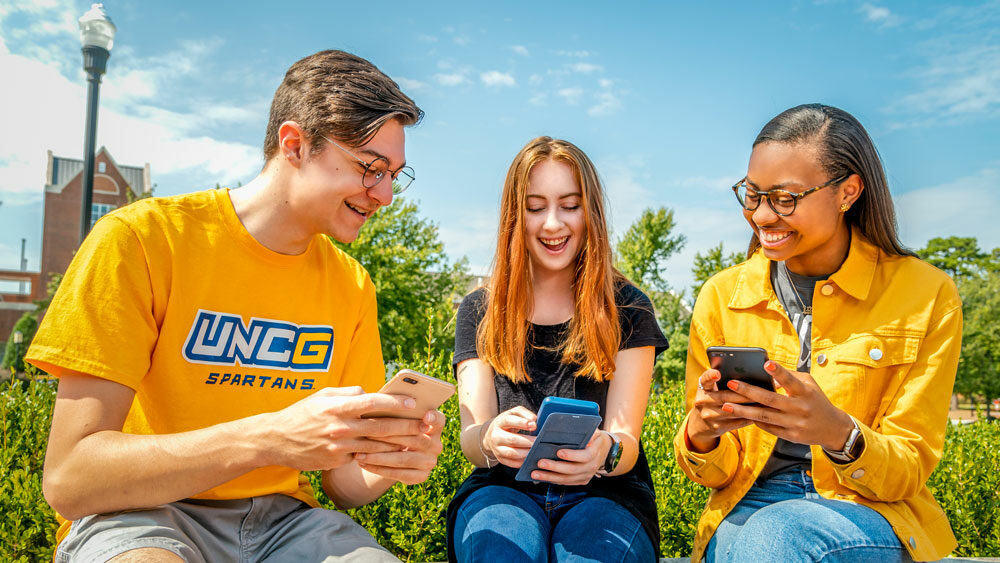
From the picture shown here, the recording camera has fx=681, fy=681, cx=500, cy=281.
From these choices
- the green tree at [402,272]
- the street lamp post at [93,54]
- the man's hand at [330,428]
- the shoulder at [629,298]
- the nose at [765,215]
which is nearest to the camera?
the man's hand at [330,428]

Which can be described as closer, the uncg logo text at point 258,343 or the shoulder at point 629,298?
the uncg logo text at point 258,343

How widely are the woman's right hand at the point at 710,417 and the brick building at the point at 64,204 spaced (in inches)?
1976

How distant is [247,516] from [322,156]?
1292 millimetres

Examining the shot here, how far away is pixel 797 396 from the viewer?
2.15m

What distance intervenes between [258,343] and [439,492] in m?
1.64

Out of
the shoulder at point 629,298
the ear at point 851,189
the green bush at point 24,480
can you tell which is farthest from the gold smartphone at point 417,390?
the green bush at point 24,480

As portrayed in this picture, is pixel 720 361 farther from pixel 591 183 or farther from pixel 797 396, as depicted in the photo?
pixel 591 183

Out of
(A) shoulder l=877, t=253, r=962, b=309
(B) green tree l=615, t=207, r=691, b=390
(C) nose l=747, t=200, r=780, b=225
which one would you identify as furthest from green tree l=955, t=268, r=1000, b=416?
(C) nose l=747, t=200, r=780, b=225

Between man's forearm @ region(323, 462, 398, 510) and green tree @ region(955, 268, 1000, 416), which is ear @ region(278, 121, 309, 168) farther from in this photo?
green tree @ region(955, 268, 1000, 416)

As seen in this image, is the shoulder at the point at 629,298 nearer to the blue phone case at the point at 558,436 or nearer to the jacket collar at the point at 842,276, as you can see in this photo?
the jacket collar at the point at 842,276

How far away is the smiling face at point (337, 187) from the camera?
252cm

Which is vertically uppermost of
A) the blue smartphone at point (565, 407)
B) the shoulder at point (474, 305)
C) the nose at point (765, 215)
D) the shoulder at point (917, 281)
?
the nose at point (765, 215)

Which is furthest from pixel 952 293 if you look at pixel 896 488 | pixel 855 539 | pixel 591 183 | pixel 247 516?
pixel 247 516

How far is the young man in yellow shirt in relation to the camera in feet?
6.32
